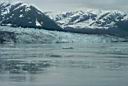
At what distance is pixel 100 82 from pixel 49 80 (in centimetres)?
408

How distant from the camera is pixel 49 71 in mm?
48531

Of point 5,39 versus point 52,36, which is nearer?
point 5,39

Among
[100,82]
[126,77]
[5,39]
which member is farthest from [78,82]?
[5,39]

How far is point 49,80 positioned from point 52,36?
15079 centimetres

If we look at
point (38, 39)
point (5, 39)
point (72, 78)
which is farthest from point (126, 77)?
point (38, 39)

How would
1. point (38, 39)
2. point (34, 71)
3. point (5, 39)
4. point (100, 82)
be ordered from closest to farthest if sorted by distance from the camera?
1. point (100, 82)
2. point (34, 71)
3. point (5, 39)
4. point (38, 39)

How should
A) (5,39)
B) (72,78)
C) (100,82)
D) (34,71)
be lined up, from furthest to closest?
(5,39) → (34,71) → (72,78) → (100,82)

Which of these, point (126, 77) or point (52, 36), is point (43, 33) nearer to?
point (52, 36)

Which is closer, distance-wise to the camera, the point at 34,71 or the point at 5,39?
the point at 34,71

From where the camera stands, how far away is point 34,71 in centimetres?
4844

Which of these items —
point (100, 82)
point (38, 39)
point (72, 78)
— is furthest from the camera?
point (38, 39)

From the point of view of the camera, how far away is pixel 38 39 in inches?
7170

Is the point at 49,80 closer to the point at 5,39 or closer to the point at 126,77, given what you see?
the point at 126,77

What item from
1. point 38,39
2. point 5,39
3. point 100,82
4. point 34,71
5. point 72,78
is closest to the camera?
point 100,82
